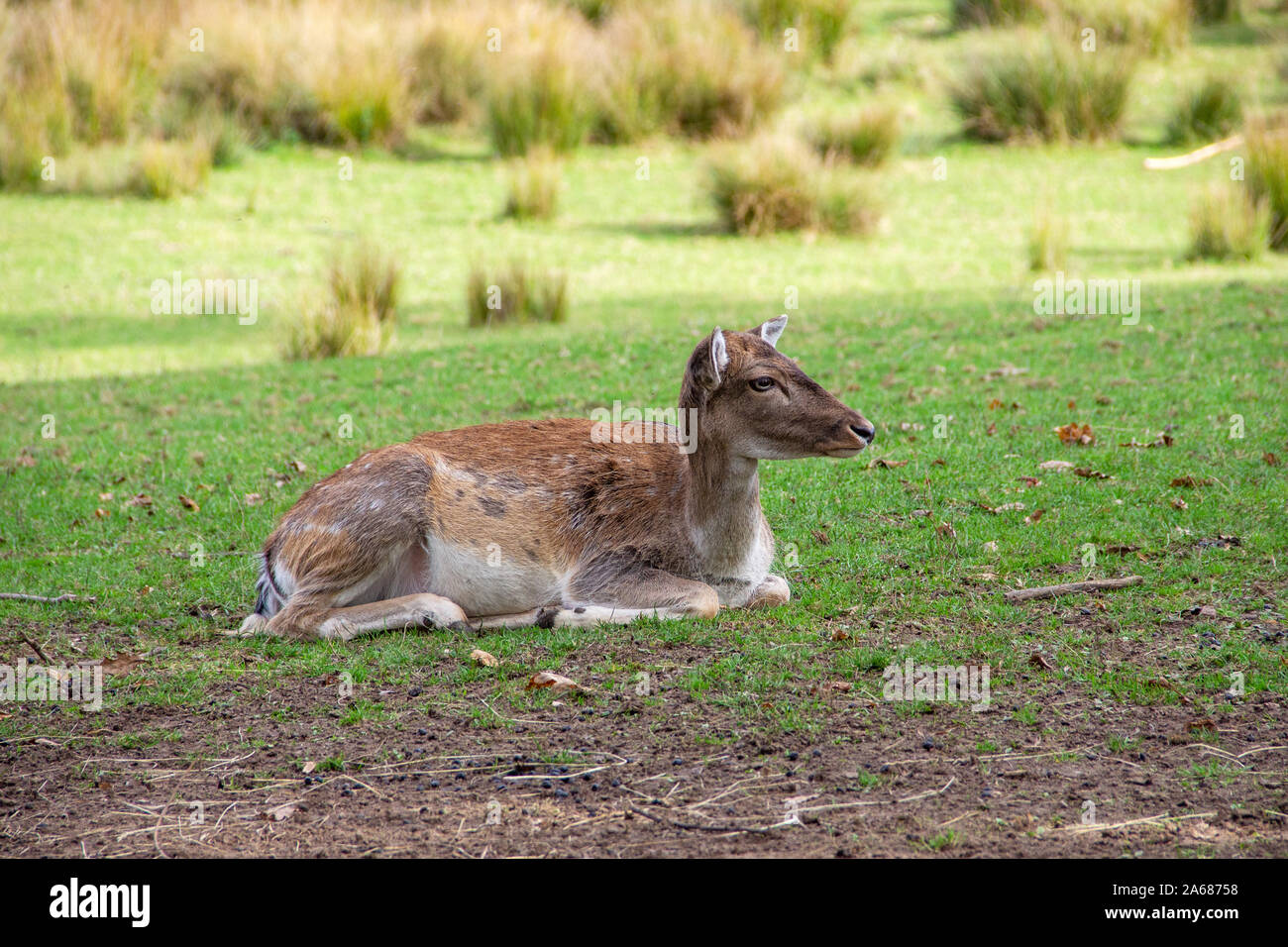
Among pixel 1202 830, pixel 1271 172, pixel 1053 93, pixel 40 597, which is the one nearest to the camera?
pixel 1202 830

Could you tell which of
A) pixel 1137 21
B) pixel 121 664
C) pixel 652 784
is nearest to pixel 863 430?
pixel 652 784

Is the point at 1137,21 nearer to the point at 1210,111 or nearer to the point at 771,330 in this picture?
the point at 1210,111

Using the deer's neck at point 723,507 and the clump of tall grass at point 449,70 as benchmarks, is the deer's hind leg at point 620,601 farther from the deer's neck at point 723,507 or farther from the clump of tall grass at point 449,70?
the clump of tall grass at point 449,70

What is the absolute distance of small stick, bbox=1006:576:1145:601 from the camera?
20.5 ft

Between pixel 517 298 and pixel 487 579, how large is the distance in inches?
327

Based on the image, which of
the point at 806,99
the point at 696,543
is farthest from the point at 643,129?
the point at 696,543

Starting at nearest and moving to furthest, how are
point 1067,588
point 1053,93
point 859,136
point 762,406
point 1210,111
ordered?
point 762,406 → point 1067,588 → point 859,136 → point 1210,111 → point 1053,93

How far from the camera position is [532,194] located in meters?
18.2

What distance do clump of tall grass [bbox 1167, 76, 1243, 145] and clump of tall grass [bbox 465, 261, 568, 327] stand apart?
38.0 ft

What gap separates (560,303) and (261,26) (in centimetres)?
1110

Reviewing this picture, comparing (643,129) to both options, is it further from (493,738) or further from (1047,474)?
(493,738)

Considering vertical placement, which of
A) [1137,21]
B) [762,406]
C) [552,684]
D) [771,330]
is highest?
[1137,21]

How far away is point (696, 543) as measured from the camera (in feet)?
21.2

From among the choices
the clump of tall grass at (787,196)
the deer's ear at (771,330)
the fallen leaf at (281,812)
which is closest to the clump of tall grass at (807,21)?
the clump of tall grass at (787,196)
